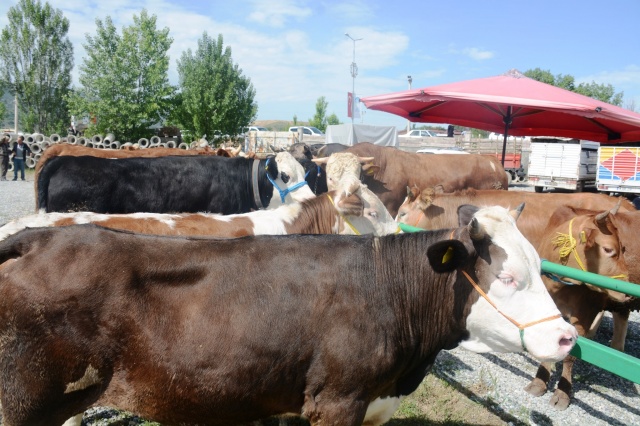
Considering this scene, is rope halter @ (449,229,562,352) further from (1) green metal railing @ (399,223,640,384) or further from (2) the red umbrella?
(2) the red umbrella

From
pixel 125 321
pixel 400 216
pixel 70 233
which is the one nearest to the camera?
pixel 125 321

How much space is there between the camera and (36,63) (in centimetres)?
3803

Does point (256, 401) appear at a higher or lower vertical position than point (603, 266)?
lower

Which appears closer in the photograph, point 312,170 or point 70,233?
point 70,233

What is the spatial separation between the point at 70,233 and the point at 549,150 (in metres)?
24.3

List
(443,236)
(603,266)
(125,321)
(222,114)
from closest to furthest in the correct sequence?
(125,321), (443,236), (603,266), (222,114)

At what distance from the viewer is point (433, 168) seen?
9516 millimetres

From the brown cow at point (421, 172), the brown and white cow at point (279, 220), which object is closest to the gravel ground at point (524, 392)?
the brown and white cow at point (279, 220)

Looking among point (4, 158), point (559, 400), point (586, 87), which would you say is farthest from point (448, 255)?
point (586, 87)

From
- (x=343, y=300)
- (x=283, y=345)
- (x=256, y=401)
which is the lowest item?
(x=256, y=401)

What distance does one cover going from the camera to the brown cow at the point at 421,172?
8.93 meters

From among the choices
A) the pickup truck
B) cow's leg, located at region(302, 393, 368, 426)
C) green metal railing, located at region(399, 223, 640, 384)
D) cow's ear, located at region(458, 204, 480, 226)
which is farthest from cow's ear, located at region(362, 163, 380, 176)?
the pickup truck

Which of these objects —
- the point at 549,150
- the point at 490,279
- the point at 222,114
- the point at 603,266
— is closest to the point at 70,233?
the point at 490,279

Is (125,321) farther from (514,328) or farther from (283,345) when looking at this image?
(514,328)
